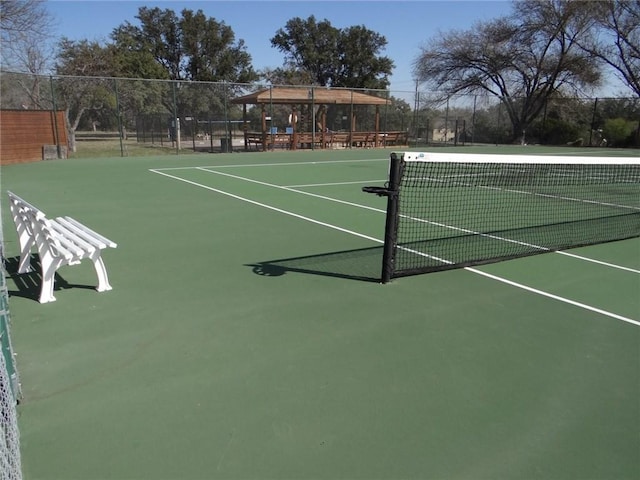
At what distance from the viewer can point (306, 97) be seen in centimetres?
2611

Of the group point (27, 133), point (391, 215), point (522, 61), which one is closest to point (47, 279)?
point (391, 215)

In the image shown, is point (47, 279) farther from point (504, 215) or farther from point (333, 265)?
point (504, 215)

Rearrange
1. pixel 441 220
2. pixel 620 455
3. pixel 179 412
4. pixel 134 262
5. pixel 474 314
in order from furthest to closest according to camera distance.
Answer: pixel 441 220, pixel 134 262, pixel 474 314, pixel 179 412, pixel 620 455

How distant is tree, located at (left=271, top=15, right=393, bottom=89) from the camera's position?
178 ft

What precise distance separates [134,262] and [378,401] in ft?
12.4

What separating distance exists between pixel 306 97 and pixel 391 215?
22538 mm

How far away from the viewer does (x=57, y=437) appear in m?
2.62

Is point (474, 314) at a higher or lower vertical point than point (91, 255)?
lower

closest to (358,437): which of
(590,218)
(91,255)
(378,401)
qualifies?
(378,401)

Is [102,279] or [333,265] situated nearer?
[102,279]

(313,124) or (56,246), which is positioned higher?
(313,124)

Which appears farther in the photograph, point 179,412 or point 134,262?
point 134,262

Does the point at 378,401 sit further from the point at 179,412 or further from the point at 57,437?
the point at 57,437

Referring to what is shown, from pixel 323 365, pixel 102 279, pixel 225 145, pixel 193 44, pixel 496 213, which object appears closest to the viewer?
pixel 323 365
